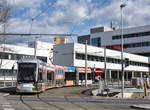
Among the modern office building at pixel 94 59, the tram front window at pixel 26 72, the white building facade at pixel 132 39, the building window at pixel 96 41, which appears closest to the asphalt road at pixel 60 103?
the tram front window at pixel 26 72

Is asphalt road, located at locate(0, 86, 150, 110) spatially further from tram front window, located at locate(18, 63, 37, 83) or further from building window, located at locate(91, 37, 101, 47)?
building window, located at locate(91, 37, 101, 47)

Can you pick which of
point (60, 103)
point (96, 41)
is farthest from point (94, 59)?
point (60, 103)

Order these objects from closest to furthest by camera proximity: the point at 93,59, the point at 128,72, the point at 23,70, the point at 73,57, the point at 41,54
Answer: the point at 23,70 → the point at 73,57 → the point at 93,59 → the point at 41,54 → the point at 128,72

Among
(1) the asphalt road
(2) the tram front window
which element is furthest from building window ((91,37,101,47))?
(1) the asphalt road

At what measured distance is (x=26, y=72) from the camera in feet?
76.6

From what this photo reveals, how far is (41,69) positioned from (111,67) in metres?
46.2

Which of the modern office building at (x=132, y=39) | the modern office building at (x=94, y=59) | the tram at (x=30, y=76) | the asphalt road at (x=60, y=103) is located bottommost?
the asphalt road at (x=60, y=103)

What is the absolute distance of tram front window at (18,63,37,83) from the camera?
23.1m

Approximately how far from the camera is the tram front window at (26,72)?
75.7ft

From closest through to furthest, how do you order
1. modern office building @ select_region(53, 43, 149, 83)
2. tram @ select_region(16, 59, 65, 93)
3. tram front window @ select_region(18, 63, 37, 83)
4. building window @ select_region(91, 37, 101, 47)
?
tram @ select_region(16, 59, 65, 93), tram front window @ select_region(18, 63, 37, 83), modern office building @ select_region(53, 43, 149, 83), building window @ select_region(91, 37, 101, 47)

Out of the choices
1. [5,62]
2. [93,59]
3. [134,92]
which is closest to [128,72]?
[93,59]

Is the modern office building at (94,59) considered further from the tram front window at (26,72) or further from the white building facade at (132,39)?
the tram front window at (26,72)

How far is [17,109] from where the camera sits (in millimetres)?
13344

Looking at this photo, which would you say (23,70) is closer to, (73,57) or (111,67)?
(73,57)
